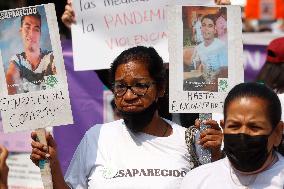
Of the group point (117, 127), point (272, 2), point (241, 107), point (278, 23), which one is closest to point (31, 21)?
point (117, 127)

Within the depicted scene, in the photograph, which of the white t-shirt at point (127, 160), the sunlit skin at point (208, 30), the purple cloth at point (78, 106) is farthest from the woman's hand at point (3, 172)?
the purple cloth at point (78, 106)

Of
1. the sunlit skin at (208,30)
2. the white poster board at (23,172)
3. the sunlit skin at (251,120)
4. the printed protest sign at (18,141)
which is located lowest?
the white poster board at (23,172)

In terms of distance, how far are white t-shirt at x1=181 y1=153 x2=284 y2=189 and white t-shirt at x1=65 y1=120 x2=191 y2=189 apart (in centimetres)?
34

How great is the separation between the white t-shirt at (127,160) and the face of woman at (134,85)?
149mm

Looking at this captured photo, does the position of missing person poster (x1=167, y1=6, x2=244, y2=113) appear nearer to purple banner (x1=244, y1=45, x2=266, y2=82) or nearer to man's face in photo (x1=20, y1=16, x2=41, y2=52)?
man's face in photo (x1=20, y1=16, x2=41, y2=52)

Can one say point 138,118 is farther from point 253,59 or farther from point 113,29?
point 253,59

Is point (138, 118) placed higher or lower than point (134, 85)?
lower

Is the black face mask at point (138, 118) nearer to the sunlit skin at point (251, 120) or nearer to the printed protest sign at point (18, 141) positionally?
the sunlit skin at point (251, 120)

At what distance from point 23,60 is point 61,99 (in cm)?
27

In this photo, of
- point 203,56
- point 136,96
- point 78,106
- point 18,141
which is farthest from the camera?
point 18,141

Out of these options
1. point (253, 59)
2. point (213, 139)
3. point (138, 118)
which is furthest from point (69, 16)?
point (253, 59)

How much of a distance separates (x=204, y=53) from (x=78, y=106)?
7.57 ft

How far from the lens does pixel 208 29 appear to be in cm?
396

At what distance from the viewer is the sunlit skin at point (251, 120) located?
3.17m
